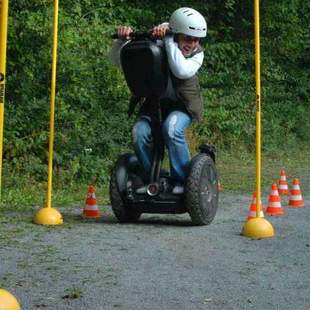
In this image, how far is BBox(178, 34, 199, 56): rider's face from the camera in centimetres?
854

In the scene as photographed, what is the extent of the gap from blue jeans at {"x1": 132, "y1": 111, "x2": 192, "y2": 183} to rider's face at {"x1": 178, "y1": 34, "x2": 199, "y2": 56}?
63 centimetres

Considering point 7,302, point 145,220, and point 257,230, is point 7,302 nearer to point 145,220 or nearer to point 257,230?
point 257,230

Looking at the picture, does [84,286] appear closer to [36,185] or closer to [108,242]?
[108,242]

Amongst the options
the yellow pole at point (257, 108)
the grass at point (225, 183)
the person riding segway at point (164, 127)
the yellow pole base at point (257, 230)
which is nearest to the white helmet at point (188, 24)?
the person riding segway at point (164, 127)

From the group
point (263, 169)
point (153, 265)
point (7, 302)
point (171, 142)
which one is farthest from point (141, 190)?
point (263, 169)

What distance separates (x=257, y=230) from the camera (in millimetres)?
7641

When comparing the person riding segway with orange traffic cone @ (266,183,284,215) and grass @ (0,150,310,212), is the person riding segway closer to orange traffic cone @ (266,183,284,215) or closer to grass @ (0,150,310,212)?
orange traffic cone @ (266,183,284,215)

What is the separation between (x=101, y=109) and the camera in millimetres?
13820

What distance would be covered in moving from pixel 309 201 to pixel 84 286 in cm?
622

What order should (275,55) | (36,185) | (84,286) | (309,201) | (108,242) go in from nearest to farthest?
1. (84,286)
2. (108,242)
3. (309,201)
4. (36,185)
5. (275,55)

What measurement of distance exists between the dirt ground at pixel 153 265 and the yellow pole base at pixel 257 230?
7 cm

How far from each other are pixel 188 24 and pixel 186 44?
0.74ft

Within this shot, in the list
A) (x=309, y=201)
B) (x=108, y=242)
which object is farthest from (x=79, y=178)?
(x=108, y=242)

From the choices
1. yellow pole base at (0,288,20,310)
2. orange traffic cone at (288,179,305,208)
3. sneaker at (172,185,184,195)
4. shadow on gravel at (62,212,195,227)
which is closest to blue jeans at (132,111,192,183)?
sneaker at (172,185,184,195)
